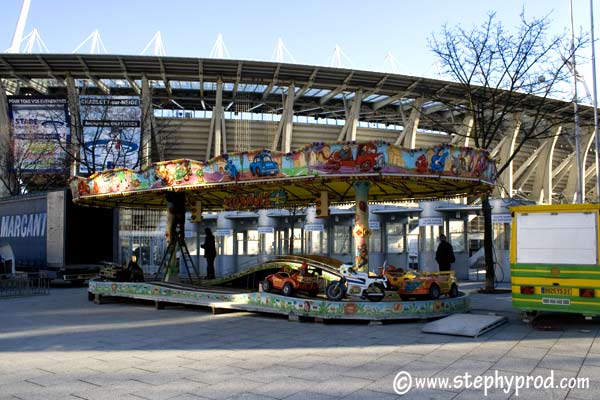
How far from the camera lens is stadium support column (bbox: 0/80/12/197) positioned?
1476 inches

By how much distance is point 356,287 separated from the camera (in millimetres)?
12242

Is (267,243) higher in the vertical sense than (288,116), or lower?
lower

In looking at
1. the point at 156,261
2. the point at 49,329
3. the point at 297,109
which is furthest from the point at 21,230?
the point at 297,109

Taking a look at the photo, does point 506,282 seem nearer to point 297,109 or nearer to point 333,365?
point 333,365

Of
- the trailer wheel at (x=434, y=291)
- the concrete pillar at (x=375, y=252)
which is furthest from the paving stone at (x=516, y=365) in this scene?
the concrete pillar at (x=375, y=252)

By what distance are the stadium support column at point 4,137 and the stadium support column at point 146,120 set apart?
9438mm

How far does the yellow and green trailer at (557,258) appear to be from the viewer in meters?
10.2

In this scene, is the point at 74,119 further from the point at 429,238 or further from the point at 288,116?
the point at 429,238

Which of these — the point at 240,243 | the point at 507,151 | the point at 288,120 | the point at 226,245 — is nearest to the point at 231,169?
the point at 240,243

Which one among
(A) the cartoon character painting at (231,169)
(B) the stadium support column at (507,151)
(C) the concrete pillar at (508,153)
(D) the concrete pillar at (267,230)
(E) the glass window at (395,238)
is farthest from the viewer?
(C) the concrete pillar at (508,153)

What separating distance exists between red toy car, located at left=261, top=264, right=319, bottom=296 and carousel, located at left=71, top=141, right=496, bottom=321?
0.08 ft

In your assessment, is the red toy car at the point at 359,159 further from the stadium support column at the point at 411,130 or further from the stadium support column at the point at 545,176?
the stadium support column at the point at 545,176

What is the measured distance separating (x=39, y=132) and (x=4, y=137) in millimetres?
2681

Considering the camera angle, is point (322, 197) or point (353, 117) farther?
point (353, 117)
